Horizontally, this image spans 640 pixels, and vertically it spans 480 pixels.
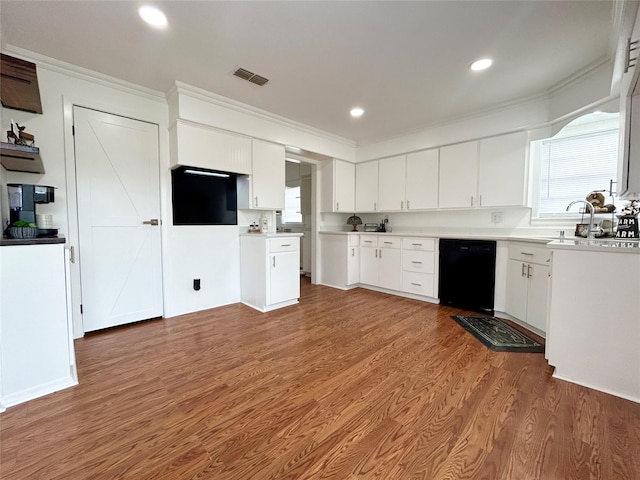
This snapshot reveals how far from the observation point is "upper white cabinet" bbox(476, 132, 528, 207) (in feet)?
10.3

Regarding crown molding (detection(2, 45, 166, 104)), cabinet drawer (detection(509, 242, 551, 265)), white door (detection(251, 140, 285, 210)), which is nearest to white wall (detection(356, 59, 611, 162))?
cabinet drawer (detection(509, 242, 551, 265))

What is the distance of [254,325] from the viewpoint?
2.86m

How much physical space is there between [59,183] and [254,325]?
7.39 feet

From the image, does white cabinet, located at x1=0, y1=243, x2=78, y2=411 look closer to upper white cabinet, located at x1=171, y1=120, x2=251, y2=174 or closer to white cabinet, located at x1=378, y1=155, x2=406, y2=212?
upper white cabinet, located at x1=171, y1=120, x2=251, y2=174

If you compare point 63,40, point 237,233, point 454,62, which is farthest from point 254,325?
point 454,62

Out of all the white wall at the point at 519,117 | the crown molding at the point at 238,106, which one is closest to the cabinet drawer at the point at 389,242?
the white wall at the point at 519,117

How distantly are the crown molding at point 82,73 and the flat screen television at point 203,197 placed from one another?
2.72ft

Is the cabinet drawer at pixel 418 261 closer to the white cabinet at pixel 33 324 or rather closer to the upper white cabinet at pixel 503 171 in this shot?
the upper white cabinet at pixel 503 171

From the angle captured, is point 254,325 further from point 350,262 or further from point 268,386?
point 350,262

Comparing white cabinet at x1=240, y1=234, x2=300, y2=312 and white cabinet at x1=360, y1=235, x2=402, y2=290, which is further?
white cabinet at x1=360, y1=235, x2=402, y2=290

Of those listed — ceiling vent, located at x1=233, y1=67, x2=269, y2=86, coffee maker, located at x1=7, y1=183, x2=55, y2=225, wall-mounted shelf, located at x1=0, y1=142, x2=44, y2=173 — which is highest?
ceiling vent, located at x1=233, y1=67, x2=269, y2=86

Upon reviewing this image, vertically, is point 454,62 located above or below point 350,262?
above

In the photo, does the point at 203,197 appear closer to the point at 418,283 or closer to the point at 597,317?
the point at 418,283

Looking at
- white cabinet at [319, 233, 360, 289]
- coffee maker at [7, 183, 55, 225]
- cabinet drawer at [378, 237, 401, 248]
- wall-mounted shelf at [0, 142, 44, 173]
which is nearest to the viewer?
wall-mounted shelf at [0, 142, 44, 173]
